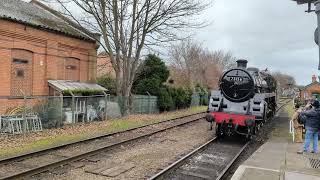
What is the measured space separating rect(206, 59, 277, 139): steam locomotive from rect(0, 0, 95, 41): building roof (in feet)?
36.6

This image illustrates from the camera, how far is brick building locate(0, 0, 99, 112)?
19.8 metres

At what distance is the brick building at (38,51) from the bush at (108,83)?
1336 mm

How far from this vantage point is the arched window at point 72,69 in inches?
990

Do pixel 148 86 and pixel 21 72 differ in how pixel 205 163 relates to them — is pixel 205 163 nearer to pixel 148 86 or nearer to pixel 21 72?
pixel 21 72

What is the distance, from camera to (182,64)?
205ft

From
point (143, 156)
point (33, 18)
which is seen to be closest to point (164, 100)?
point (33, 18)

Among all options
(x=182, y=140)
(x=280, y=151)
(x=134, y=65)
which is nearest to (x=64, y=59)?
(x=134, y=65)

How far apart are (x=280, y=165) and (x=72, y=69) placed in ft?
60.0

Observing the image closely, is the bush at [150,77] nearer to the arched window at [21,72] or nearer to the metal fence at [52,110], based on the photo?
the metal fence at [52,110]

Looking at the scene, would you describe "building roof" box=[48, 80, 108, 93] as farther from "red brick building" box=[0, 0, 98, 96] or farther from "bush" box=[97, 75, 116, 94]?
"bush" box=[97, 75, 116, 94]

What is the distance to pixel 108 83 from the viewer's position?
1168 inches

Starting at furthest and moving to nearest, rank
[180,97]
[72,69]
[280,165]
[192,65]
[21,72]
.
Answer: [192,65], [180,97], [72,69], [21,72], [280,165]

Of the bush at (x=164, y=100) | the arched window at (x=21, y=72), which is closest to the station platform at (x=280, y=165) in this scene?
the arched window at (x=21, y=72)

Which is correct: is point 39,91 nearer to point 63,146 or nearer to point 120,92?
point 120,92
